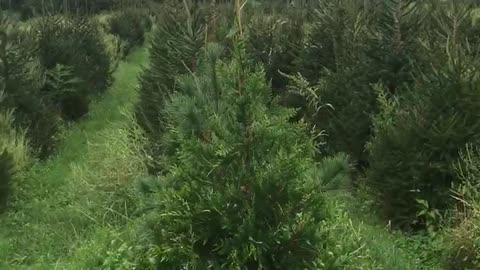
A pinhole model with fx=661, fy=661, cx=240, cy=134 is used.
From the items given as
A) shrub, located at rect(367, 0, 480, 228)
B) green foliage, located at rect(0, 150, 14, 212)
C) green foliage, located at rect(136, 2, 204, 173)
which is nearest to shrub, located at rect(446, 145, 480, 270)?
shrub, located at rect(367, 0, 480, 228)

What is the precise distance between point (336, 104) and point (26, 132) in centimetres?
505

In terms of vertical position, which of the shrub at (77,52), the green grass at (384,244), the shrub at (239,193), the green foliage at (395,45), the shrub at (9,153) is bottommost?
the shrub at (77,52)

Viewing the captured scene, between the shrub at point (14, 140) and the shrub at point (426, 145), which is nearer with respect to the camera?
the shrub at point (426, 145)

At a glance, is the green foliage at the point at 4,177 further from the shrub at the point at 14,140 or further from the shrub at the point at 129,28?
the shrub at the point at 129,28

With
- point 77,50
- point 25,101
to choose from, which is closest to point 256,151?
point 25,101

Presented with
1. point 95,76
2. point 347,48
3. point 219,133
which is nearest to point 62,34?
point 95,76

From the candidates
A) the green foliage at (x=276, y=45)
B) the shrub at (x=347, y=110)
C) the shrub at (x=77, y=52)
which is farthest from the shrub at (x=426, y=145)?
the shrub at (x=77, y=52)

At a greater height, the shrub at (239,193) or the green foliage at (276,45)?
the shrub at (239,193)

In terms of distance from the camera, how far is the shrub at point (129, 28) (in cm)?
2912

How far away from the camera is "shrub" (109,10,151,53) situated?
95.6 feet

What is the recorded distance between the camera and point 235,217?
386 cm

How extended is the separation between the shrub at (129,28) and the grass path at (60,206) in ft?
59.8

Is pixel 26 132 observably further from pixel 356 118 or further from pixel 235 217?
pixel 235 217

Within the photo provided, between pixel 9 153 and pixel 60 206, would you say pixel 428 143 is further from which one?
pixel 9 153
